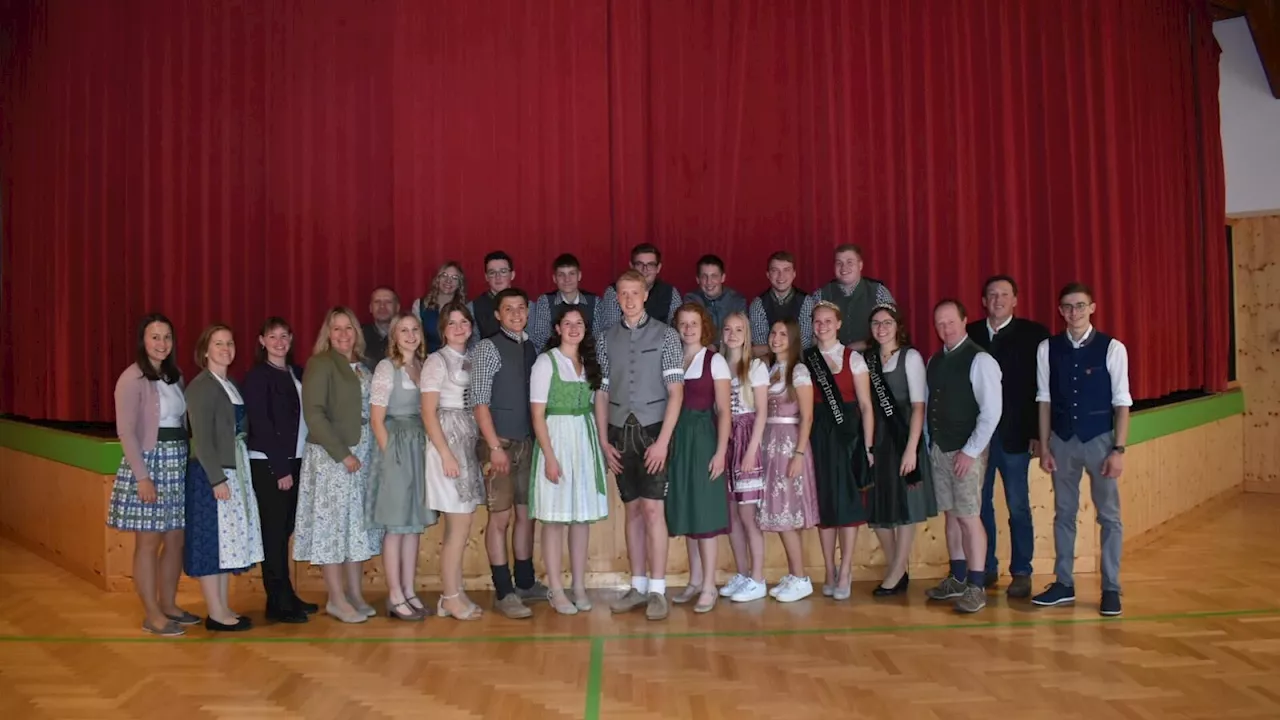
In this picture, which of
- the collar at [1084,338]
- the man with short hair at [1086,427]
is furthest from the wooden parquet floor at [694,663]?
the collar at [1084,338]

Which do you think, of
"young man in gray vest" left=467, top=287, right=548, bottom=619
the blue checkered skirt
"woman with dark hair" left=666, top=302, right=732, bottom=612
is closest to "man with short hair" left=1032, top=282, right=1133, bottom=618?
"woman with dark hair" left=666, top=302, right=732, bottom=612

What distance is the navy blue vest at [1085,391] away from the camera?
13.4 feet

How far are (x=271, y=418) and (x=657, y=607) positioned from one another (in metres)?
1.83

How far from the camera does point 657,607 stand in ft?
13.4

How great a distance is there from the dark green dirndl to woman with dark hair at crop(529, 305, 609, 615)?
3.27 feet

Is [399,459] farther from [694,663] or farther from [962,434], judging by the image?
[962,434]

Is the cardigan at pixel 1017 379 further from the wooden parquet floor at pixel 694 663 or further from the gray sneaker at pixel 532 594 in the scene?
the gray sneaker at pixel 532 594

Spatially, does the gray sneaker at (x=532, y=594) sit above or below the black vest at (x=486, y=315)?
below

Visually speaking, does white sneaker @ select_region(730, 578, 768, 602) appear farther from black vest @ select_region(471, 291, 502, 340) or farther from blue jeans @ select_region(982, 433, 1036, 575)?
black vest @ select_region(471, 291, 502, 340)

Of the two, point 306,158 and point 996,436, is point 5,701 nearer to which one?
point 306,158

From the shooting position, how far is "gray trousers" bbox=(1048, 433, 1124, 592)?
161 inches

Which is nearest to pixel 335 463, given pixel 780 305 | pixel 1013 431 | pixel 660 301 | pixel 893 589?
pixel 660 301

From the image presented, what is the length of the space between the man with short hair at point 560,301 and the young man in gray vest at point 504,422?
77 cm

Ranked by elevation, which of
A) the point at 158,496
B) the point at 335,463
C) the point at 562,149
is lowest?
the point at 158,496
